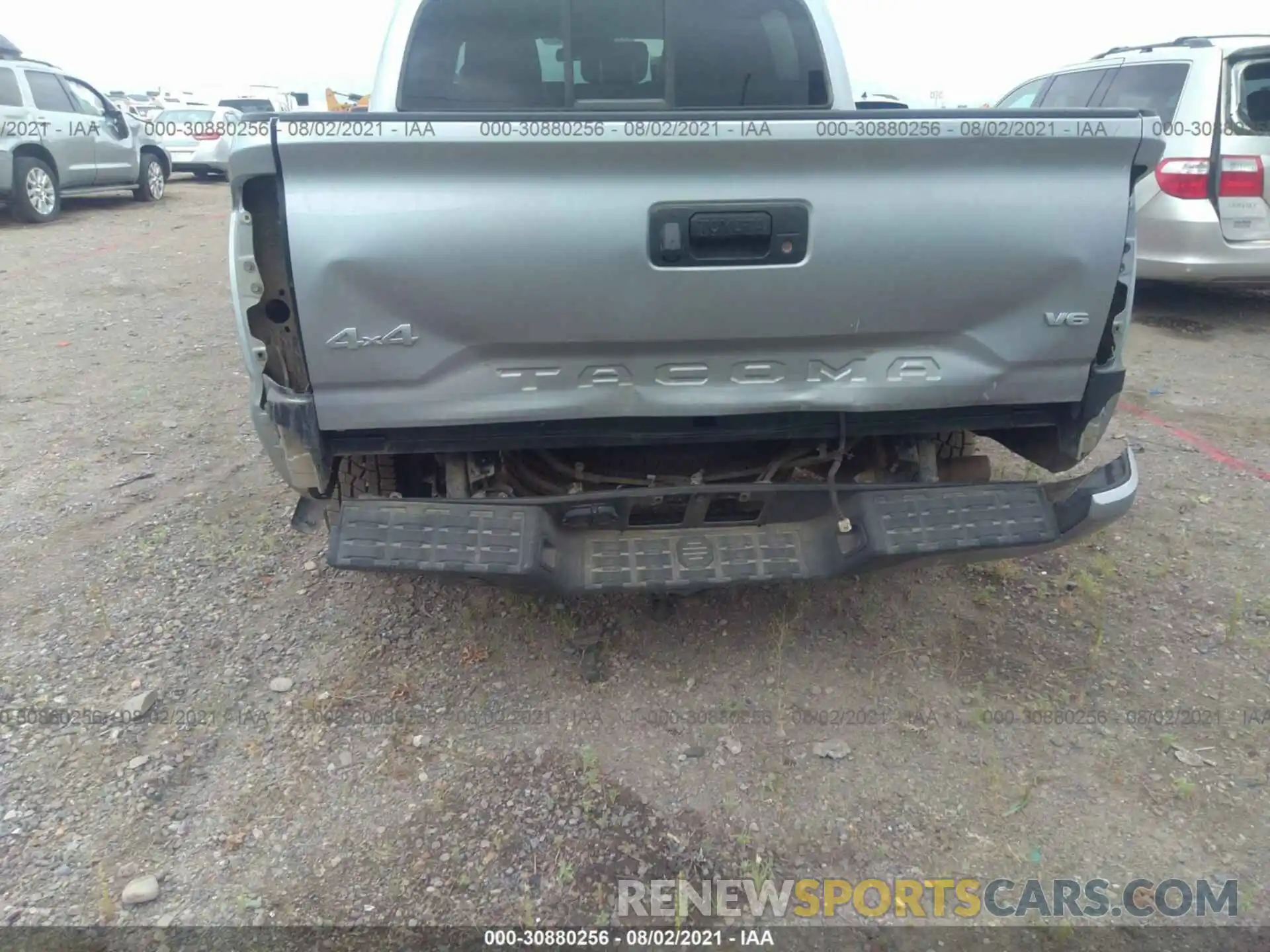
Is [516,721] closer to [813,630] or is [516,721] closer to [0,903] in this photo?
[813,630]

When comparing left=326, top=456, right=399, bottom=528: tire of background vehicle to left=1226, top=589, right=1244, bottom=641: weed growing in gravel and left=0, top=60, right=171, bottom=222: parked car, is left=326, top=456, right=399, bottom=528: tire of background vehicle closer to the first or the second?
left=1226, top=589, right=1244, bottom=641: weed growing in gravel

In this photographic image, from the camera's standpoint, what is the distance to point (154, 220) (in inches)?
482

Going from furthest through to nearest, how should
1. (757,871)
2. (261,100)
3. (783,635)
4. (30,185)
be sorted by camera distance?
(261,100) → (30,185) → (783,635) → (757,871)

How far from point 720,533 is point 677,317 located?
27.0 inches

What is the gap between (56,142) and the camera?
37.0ft

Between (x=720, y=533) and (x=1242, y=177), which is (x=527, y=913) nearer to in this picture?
(x=720, y=533)

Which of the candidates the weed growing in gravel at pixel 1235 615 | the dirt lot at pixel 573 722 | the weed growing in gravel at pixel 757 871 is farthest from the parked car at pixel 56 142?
the weed growing in gravel at pixel 1235 615

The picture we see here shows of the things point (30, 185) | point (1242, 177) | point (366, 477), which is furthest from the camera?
point (30, 185)

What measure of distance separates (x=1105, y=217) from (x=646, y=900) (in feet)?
6.85

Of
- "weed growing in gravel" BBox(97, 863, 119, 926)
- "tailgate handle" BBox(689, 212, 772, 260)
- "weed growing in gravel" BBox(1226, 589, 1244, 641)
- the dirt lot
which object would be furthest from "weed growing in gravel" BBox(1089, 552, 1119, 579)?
"weed growing in gravel" BBox(97, 863, 119, 926)

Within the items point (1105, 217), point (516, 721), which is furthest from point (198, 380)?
point (1105, 217)

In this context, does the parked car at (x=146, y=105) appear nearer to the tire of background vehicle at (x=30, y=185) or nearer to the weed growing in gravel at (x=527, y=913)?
the tire of background vehicle at (x=30, y=185)

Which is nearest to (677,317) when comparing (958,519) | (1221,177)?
(958,519)

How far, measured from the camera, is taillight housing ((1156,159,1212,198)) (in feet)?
19.7
